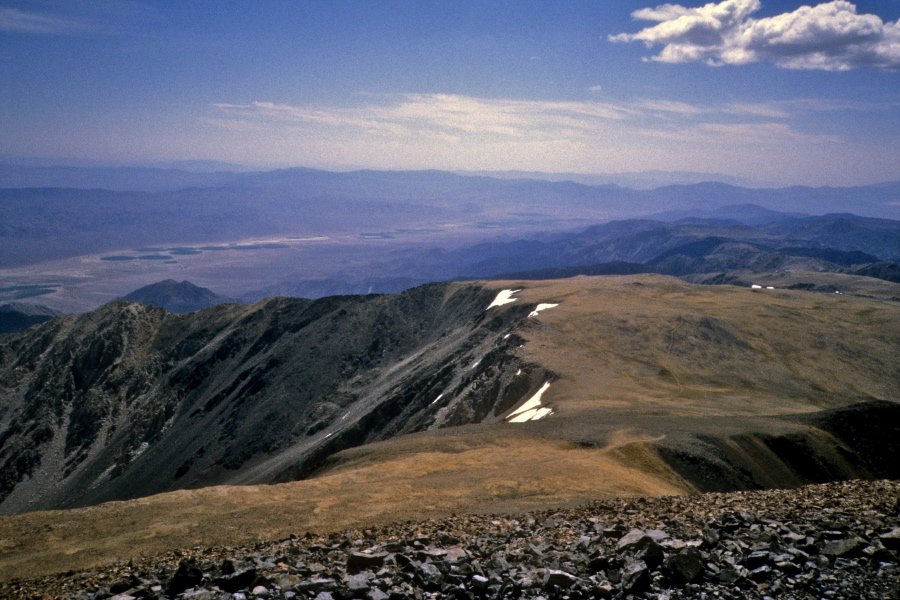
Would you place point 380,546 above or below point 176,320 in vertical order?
above

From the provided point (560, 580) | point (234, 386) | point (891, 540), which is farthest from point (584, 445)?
point (234, 386)

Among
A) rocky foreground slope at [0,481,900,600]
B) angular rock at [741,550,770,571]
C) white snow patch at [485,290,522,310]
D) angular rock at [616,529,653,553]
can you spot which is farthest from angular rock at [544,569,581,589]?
white snow patch at [485,290,522,310]

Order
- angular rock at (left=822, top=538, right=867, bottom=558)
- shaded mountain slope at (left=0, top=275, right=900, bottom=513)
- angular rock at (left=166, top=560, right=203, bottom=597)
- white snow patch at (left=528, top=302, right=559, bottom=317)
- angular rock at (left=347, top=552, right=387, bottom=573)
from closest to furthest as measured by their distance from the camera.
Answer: angular rock at (left=822, top=538, right=867, bottom=558) → angular rock at (left=166, top=560, right=203, bottom=597) → angular rock at (left=347, top=552, right=387, bottom=573) → shaded mountain slope at (left=0, top=275, right=900, bottom=513) → white snow patch at (left=528, top=302, right=559, bottom=317)

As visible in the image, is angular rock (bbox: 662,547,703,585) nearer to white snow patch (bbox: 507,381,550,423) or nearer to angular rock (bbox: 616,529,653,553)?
angular rock (bbox: 616,529,653,553)

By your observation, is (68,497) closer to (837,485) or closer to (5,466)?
(5,466)

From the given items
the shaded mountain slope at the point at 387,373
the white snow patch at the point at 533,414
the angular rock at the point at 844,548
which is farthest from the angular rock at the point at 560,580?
the white snow patch at the point at 533,414

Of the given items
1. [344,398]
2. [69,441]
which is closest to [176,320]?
[69,441]
